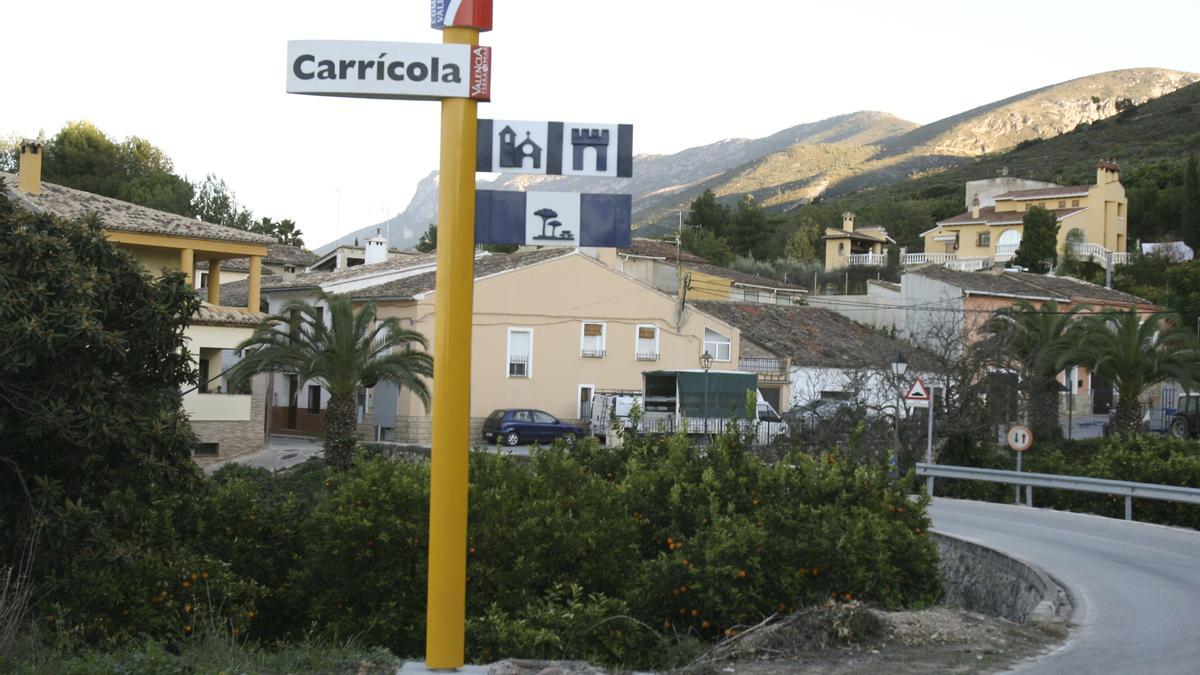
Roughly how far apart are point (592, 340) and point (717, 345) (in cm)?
509

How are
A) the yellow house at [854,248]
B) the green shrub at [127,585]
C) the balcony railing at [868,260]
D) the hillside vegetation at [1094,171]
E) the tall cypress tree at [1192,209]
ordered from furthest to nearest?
the yellow house at [854,248] → the balcony railing at [868,260] → the hillside vegetation at [1094,171] → the tall cypress tree at [1192,209] → the green shrub at [127,585]

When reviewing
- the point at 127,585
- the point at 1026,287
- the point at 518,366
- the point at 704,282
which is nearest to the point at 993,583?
the point at 127,585

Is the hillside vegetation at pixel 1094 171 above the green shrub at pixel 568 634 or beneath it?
above

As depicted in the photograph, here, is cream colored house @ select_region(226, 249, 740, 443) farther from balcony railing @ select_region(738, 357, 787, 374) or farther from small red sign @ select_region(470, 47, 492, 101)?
small red sign @ select_region(470, 47, 492, 101)

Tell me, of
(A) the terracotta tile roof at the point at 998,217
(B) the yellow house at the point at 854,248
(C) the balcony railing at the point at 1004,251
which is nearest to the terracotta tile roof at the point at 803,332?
(C) the balcony railing at the point at 1004,251

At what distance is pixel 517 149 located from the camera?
6.82m

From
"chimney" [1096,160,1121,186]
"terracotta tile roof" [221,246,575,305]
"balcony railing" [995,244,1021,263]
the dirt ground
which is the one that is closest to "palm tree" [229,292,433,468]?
"terracotta tile roof" [221,246,575,305]

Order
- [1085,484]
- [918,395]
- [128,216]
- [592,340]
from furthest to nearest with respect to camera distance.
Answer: [592,340], [128,216], [918,395], [1085,484]

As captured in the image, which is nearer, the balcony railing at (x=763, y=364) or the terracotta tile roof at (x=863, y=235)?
the balcony railing at (x=763, y=364)

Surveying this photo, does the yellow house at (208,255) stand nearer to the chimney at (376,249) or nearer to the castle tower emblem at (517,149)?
the chimney at (376,249)

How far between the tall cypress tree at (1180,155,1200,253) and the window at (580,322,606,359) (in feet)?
140

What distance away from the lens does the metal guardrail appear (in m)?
19.0

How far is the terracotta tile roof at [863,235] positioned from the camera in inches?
3376

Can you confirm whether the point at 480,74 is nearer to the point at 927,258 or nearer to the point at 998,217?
the point at 927,258
